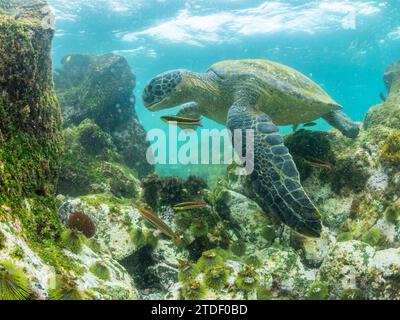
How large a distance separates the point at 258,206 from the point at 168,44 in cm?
2383

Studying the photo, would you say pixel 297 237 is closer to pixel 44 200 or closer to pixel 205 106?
pixel 44 200

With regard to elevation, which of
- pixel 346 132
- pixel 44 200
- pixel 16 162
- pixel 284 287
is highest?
pixel 346 132

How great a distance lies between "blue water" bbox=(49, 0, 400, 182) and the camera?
20.2 meters

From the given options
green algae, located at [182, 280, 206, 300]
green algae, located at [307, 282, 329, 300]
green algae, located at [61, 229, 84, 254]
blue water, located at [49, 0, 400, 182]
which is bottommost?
green algae, located at [307, 282, 329, 300]

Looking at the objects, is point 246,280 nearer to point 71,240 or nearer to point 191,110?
point 71,240

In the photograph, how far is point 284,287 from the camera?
339 centimetres

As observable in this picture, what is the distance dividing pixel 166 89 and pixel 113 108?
604 cm

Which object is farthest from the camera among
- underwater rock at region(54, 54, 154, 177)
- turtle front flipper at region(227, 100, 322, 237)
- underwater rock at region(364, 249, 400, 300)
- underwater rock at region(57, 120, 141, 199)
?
underwater rock at region(54, 54, 154, 177)

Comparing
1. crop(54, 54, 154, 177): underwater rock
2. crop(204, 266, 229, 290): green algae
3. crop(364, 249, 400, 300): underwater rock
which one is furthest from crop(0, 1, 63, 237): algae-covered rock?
crop(54, 54, 154, 177): underwater rock

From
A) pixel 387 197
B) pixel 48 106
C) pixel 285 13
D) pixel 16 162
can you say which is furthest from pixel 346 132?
pixel 285 13

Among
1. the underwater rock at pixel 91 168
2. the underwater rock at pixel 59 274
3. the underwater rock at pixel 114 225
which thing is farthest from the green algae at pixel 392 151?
the underwater rock at pixel 91 168

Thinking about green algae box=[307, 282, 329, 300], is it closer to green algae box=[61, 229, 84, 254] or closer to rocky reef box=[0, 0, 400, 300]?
rocky reef box=[0, 0, 400, 300]

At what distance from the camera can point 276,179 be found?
418cm

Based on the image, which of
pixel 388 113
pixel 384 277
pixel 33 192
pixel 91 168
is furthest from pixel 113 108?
pixel 384 277
